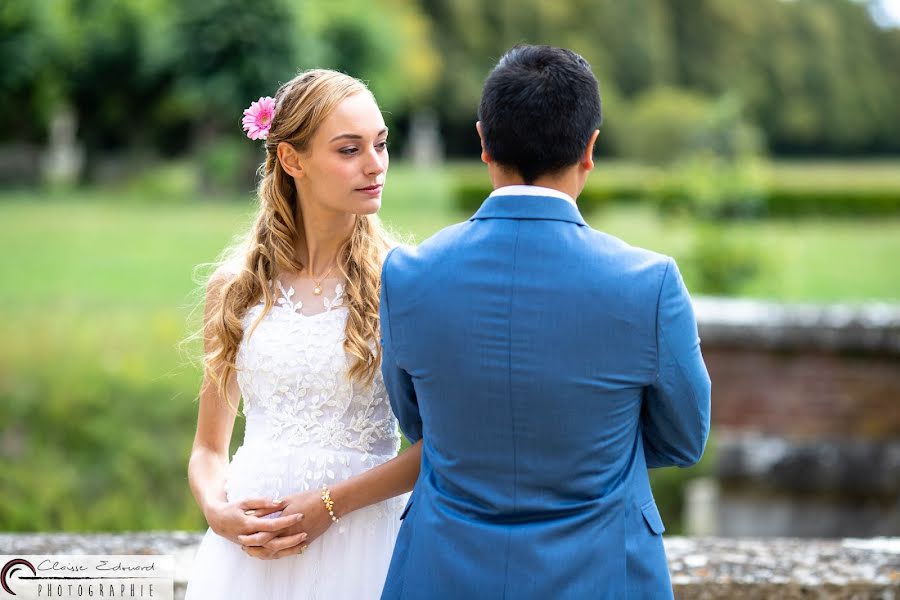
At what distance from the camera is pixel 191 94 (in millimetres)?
22875

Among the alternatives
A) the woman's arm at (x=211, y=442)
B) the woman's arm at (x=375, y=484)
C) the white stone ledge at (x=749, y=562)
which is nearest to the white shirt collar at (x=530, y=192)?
the woman's arm at (x=375, y=484)

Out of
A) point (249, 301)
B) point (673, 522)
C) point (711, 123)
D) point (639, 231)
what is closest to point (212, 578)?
point (249, 301)

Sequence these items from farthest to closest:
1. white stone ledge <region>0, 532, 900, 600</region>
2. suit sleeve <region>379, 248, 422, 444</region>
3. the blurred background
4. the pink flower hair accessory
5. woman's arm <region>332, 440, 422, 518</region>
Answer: the blurred background, white stone ledge <region>0, 532, 900, 600</region>, the pink flower hair accessory, woman's arm <region>332, 440, 422, 518</region>, suit sleeve <region>379, 248, 422, 444</region>

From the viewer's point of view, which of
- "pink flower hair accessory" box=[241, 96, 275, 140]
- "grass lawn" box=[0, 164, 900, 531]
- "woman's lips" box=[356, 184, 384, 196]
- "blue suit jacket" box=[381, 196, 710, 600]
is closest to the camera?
"blue suit jacket" box=[381, 196, 710, 600]

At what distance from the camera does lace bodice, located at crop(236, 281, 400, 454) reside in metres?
2.26

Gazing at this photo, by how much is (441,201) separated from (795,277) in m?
9.01

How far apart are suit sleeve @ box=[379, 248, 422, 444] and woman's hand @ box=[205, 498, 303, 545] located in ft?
1.07

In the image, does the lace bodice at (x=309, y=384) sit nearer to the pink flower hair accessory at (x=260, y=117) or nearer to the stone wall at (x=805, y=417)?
the pink flower hair accessory at (x=260, y=117)

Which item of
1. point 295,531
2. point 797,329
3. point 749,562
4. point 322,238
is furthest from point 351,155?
point 797,329

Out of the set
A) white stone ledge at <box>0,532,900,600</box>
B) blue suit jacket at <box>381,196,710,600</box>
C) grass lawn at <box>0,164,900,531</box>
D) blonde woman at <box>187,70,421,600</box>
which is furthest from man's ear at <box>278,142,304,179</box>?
white stone ledge at <box>0,532,900,600</box>

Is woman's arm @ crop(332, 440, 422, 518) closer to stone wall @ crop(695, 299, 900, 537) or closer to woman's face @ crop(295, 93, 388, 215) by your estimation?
woman's face @ crop(295, 93, 388, 215)

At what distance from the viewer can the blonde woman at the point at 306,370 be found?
219 centimetres

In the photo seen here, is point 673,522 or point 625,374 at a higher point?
point 625,374

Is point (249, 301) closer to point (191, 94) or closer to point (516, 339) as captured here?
point (516, 339)
